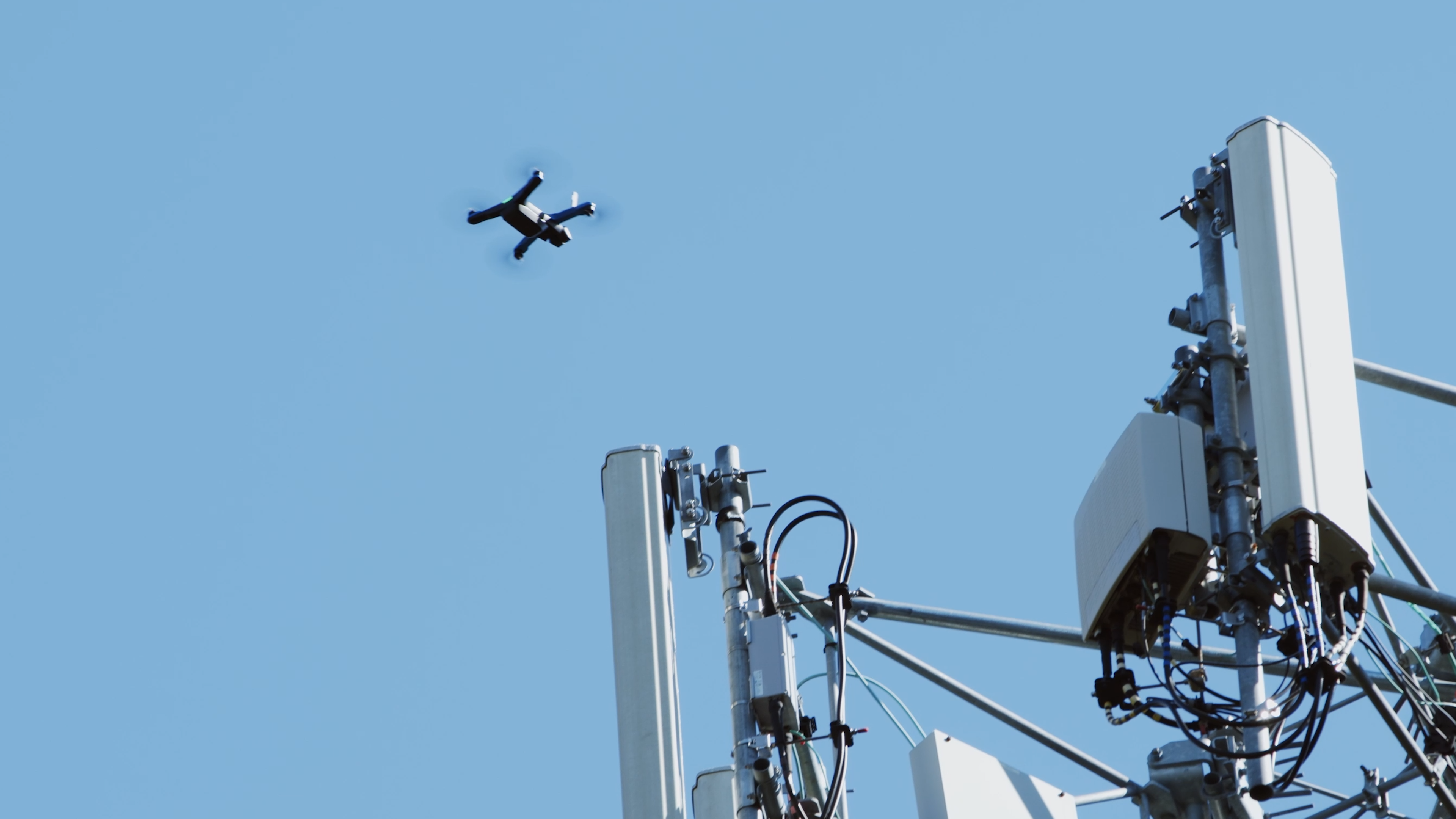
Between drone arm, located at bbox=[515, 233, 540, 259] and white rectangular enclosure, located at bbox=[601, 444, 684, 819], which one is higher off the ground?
drone arm, located at bbox=[515, 233, 540, 259]

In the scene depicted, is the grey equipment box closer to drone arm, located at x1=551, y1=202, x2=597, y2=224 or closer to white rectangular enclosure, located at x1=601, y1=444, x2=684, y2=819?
white rectangular enclosure, located at x1=601, y1=444, x2=684, y2=819

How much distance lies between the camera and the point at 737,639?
55.9 feet

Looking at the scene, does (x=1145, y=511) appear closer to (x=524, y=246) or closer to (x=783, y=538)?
(x=783, y=538)

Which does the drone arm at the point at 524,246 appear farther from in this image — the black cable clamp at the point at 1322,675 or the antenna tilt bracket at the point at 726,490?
the black cable clamp at the point at 1322,675

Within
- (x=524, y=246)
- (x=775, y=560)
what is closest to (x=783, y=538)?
(x=775, y=560)

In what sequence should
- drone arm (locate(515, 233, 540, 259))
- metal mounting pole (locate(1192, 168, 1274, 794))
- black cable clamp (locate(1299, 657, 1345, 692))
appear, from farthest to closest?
drone arm (locate(515, 233, 540, 259)) < metal mounting pole (locate(1192, 168, 1274, 794)) < black cable clamp (locate(1299, 657, 1345, 692))

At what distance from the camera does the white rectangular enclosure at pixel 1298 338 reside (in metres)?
15.8

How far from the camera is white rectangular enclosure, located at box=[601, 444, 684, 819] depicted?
16750mm

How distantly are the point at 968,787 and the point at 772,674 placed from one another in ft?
7.37

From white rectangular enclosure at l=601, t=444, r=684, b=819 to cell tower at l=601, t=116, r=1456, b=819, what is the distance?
0.06 feet

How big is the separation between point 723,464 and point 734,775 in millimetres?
2646

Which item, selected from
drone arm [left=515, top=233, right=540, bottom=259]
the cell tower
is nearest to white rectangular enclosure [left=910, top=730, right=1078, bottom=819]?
the cell tower

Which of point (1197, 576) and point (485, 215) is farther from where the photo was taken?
point (485, 215)

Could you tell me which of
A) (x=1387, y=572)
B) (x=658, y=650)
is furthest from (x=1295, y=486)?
(x=658, y=650)
